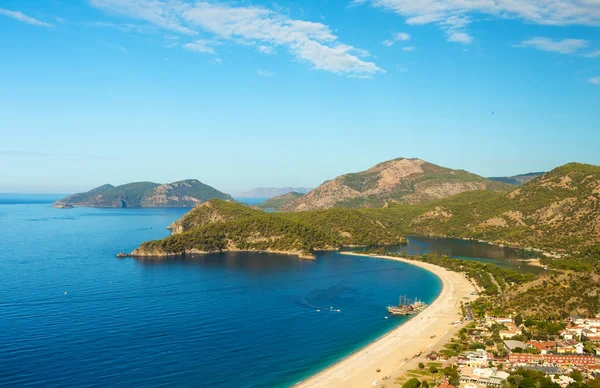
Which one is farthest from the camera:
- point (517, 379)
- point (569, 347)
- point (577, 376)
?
point (569, 347)

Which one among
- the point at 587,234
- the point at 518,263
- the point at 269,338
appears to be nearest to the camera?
the point at 269,338

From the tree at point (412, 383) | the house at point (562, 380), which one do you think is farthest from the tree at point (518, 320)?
the tree at point (412, 383)

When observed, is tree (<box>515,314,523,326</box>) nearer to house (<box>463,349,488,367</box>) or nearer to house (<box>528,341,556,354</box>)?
house (<box>528,341,556,354</box>)

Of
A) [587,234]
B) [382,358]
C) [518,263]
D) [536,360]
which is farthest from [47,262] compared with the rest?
[587,234]

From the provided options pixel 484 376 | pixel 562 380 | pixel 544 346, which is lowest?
pixel 484 376

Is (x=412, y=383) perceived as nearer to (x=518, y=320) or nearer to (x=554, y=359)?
(x=554, y=359)

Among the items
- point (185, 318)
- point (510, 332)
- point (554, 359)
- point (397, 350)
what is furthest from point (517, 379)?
point (185, 318)

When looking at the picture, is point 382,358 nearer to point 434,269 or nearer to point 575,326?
point 575,326

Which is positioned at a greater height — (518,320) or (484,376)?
(518,320)
